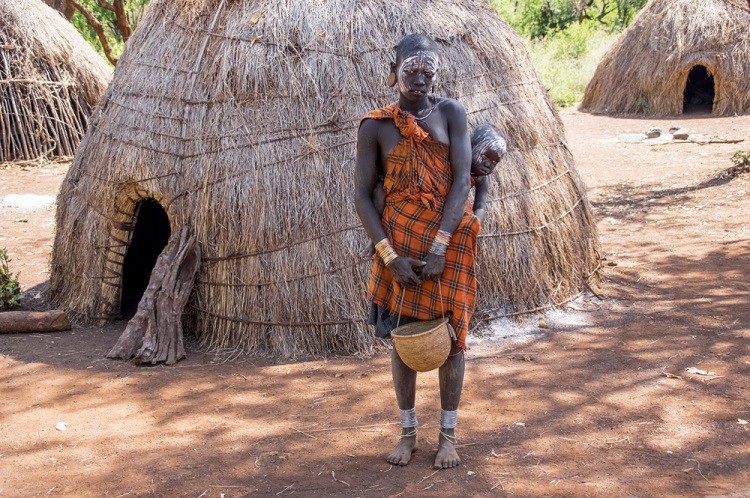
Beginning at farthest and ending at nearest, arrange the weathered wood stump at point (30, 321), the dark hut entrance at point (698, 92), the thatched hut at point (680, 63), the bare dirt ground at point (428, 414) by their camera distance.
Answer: the dark hut entrance at point (698, 92) < the thatched hut at point (680, 63) < the weathered wood stump at point (30, 321) < the bare dirt ground at point (428, 414)

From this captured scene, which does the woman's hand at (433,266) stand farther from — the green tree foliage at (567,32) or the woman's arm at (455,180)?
the green tree foliage at (567,32)

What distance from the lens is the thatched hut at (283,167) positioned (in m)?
5.02

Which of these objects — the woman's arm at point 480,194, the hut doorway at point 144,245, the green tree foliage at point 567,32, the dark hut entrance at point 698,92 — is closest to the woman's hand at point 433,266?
the woman's arm at point 480,194

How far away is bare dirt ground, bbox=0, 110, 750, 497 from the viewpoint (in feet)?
11.1

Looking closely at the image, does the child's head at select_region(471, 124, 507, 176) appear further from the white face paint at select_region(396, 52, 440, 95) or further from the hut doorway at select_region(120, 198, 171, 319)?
the hut doorway at select_region(120, 198, 171, 319)

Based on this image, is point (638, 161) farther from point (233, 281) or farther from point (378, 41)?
point (233, 281)

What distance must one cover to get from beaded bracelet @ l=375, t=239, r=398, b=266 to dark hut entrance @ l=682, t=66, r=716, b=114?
13875mm

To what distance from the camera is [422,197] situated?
3232 millimetres

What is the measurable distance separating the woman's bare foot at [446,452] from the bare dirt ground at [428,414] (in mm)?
37

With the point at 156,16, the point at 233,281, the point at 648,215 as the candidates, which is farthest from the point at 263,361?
the point at 648,215

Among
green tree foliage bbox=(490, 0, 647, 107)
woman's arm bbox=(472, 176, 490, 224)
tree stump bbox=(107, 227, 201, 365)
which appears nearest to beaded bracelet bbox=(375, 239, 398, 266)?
woman's arm bbox=(472, 176, 490, 224)

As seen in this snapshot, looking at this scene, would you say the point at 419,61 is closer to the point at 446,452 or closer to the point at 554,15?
the point at 446,452

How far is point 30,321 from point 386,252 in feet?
11.1

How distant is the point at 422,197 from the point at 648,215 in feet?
19.2
